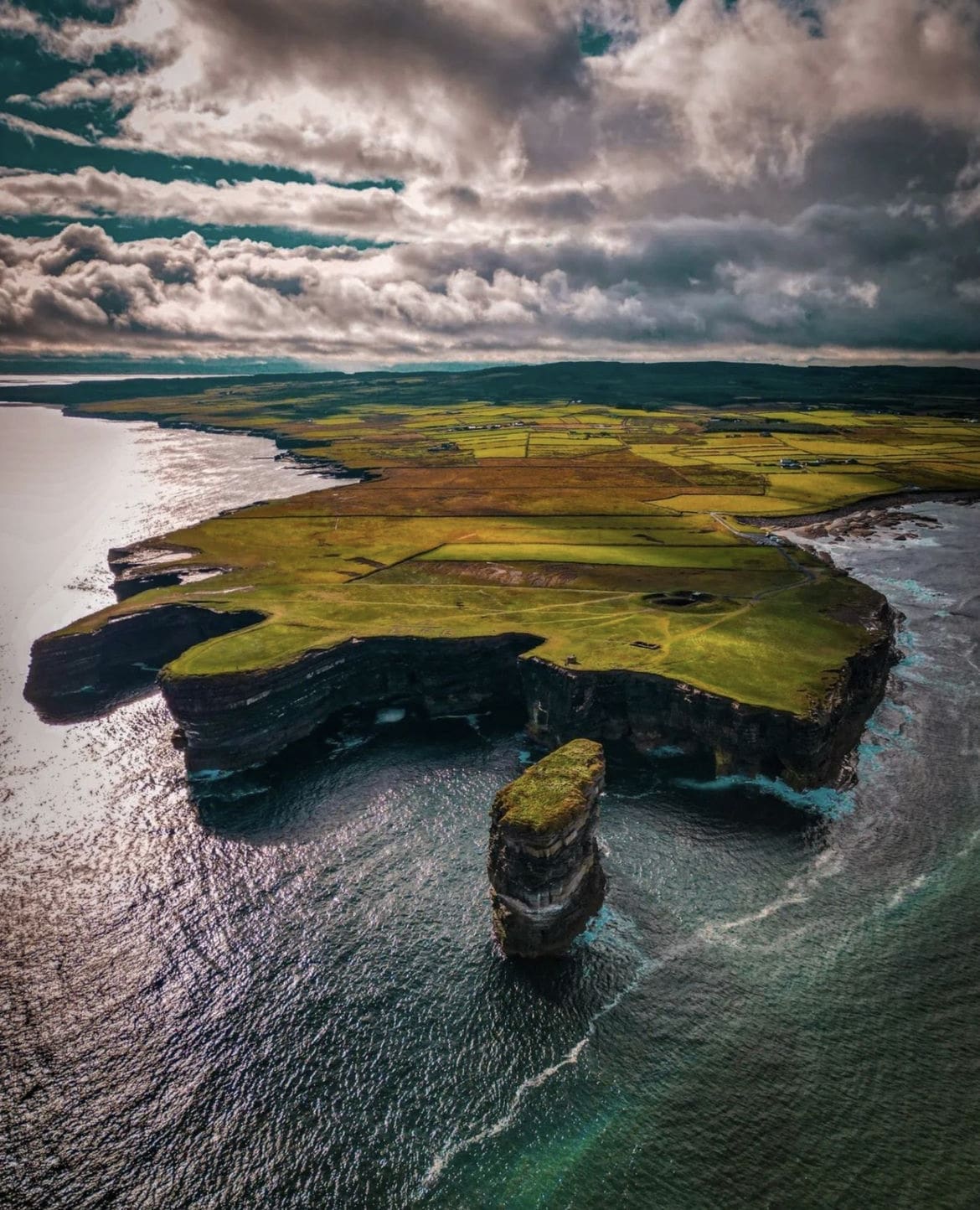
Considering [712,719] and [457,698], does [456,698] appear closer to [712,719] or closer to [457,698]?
[457,698]

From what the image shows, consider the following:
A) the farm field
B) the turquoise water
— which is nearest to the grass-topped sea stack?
the farm field

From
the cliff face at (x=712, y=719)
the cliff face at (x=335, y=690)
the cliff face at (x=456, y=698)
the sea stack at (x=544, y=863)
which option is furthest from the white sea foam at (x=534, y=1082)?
the cliff face at (x=335, y=690)

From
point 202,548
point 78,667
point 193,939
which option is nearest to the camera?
point 193,939

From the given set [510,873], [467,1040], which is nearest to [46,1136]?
[467,1040]

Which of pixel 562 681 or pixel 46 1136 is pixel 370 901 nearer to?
pixel 46 1136

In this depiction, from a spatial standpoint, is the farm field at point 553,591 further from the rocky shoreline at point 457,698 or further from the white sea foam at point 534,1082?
the white sea foam at point 534,1082

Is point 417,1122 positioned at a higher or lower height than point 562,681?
lower
